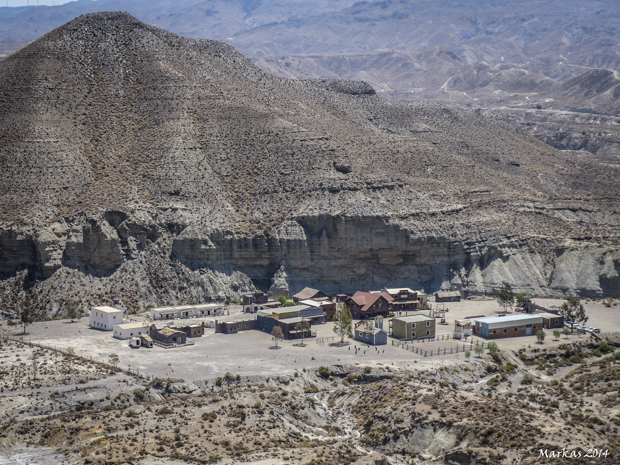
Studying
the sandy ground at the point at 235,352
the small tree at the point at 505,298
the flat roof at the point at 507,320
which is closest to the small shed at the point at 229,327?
the sandy ground at the point at 235,352

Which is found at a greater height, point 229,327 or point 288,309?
point 288,309

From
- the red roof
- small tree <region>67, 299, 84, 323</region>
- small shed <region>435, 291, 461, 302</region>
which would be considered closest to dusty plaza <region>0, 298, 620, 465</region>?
small tree <region>67, 299, 84, 323</region>

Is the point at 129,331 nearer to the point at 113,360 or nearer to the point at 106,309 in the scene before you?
the point at 106,309

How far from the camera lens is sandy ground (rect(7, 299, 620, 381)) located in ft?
207

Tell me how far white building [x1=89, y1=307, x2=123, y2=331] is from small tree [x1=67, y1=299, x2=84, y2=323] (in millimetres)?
2903

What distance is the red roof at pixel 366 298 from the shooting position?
81.8 metres

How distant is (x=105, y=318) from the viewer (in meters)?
74.9

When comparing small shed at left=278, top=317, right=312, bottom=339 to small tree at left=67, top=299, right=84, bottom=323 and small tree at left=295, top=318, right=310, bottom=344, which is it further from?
small tree at left=67, top=299, right=84, bottom=323

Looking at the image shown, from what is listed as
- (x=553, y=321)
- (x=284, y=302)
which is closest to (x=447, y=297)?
(x=553, y=321)

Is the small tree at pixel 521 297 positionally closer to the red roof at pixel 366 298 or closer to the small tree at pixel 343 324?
the red roof at pixel 366 298

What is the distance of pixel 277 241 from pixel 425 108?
196 ft

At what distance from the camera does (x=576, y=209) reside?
105000mm

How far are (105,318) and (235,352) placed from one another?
14.1m

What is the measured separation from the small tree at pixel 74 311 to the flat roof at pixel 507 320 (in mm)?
36518
